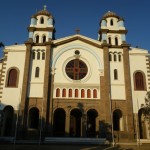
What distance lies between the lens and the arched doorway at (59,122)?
106 feet

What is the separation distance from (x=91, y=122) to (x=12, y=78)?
13.8 meters

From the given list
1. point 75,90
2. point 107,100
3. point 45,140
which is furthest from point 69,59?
point 45,140

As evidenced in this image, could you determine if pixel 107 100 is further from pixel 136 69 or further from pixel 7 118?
pixel 7 118

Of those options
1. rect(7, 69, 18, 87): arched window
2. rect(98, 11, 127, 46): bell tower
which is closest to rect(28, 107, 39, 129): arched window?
rect(7, 69, 18, 87): arched window

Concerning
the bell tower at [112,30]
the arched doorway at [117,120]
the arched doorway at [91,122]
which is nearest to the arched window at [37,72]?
the arched doorway at [91,122]

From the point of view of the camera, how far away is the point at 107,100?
31969 millimetres

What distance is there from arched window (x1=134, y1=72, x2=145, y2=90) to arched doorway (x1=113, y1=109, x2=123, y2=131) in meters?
4.64

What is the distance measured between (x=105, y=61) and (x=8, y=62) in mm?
15126

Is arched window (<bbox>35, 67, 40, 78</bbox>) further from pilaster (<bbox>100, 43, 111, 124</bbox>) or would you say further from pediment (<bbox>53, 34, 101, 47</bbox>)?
pilaster (<bbox>100, 43, 111, 124</bbox>)

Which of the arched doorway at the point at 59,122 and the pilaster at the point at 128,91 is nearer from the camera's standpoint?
the pilaster at the point at 128,91

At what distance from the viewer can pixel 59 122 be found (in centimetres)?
3338

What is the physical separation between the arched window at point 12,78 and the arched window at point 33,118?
4.68 m

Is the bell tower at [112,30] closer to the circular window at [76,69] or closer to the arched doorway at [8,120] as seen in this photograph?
the circular window at [76,69]

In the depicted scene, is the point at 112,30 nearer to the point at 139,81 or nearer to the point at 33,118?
the point at 139,81
